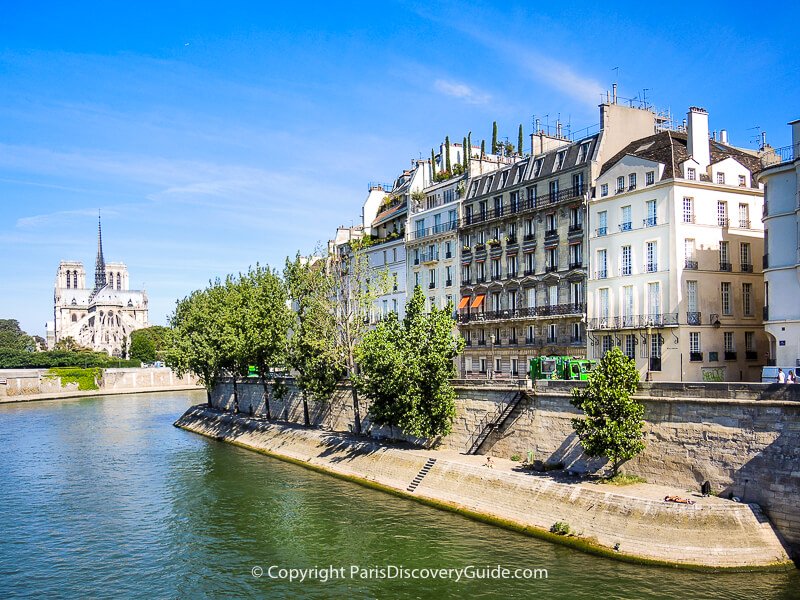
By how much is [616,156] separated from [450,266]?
21.1 m

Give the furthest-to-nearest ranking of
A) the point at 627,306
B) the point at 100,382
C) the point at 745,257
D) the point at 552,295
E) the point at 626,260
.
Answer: the point at 100,382, the point at 552,295, the point at 626,260, the point at 627,306, the point at 745,257

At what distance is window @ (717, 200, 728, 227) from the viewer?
5169 cm

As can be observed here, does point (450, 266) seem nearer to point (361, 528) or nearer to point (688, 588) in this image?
point (361, 528)

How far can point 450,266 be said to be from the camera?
73.7 m

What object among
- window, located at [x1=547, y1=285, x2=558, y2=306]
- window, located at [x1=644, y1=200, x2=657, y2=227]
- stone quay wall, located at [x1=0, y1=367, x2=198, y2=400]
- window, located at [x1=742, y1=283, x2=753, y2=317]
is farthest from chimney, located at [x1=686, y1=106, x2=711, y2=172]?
stone quay wall, located at [x1=0, y1=367, x2=198, y2=400]

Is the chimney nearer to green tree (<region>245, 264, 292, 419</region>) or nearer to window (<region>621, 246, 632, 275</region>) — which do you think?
window (<region>621, 246, 632, 275</region>)

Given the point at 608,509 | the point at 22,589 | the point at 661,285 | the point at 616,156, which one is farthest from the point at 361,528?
the point at 616,156

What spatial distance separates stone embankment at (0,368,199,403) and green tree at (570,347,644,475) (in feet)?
320

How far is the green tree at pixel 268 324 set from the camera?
70.3 metres

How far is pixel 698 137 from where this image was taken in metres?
52.2

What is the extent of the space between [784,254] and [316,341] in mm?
35109

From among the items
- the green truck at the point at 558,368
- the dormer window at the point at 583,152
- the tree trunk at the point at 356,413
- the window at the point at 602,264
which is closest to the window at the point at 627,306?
the window at the point at 602,264

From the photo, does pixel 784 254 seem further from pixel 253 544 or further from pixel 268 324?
pixel 268 324


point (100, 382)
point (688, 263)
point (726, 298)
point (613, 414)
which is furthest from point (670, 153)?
point (100, 382)
